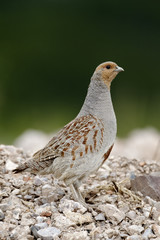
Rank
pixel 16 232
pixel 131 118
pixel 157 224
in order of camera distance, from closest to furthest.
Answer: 1. pixel 16 232
2. pixel 157 224
3. pixel 131 118

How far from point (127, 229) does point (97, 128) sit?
1.05 meters

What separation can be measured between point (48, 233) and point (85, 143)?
1.00 metres

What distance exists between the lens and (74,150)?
4.36 m

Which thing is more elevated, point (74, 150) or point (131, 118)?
point (131, 118)

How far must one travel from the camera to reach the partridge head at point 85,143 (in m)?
4.35

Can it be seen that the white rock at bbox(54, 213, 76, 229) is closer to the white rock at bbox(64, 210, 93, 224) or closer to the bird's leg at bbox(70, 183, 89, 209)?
the white rock at bbox(64, 210, 93, 224)

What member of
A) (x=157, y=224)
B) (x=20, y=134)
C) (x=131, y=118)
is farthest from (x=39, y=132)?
(x=157, y=224)

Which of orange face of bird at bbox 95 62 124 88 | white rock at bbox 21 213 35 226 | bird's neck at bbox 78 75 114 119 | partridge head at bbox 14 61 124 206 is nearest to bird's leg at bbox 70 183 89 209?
partridge head at bbox 14 61 124 206

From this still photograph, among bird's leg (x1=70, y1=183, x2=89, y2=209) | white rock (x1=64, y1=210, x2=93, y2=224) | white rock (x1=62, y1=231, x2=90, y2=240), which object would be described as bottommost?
white rock (x1=62, y1=231, x2=90, y2=240)

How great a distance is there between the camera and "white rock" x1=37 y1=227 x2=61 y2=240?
3752 mm

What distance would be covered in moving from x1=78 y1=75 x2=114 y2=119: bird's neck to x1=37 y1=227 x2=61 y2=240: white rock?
1.30 m

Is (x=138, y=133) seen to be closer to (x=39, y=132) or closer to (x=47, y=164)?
(x=39, y=132)

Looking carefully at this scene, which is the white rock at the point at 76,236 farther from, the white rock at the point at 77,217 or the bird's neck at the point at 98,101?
the bird's neck at the point at 98,101

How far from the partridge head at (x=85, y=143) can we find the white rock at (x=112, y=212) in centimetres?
26
